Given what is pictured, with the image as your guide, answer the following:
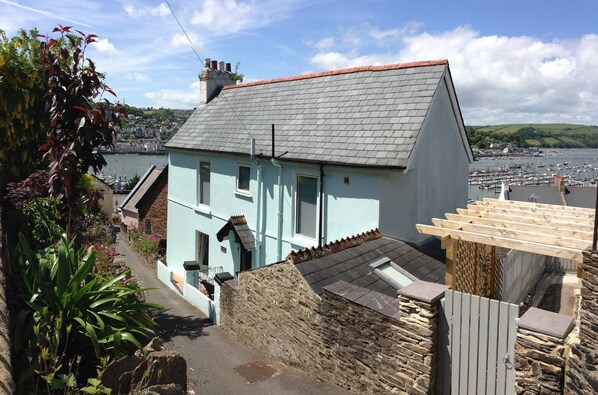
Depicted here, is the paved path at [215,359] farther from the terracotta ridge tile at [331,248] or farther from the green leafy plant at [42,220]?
the green leafy plant at [42,220]

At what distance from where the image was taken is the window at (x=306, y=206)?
43.5 ft

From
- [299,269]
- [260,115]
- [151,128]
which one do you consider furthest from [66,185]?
[151,128]

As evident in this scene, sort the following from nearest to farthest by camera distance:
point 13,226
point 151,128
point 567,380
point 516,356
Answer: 1. point 567,380
2. point 516,356
3. point 13,226
4. point 151,128

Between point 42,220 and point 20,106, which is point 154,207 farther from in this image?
point 42,220

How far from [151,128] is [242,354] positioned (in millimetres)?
135764

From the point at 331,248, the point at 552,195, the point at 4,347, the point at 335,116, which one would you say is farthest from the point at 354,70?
the point at 552,195

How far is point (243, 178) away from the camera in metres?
15.9

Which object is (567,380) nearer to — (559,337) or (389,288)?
(559,337)

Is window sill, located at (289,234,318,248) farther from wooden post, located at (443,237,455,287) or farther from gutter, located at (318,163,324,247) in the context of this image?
wooden post, located at (443,237,455,287)

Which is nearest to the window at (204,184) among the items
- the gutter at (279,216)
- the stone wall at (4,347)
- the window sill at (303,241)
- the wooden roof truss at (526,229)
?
the gutter at (279,216)

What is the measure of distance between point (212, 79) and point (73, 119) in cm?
1335

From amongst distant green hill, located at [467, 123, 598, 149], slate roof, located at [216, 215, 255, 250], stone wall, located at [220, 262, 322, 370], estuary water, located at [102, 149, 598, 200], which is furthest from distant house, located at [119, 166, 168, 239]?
distant green hill, located at [467, 123, 598, 149]

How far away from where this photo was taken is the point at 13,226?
870 centimetres

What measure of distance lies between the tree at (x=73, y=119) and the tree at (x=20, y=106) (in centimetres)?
Answer: 282
